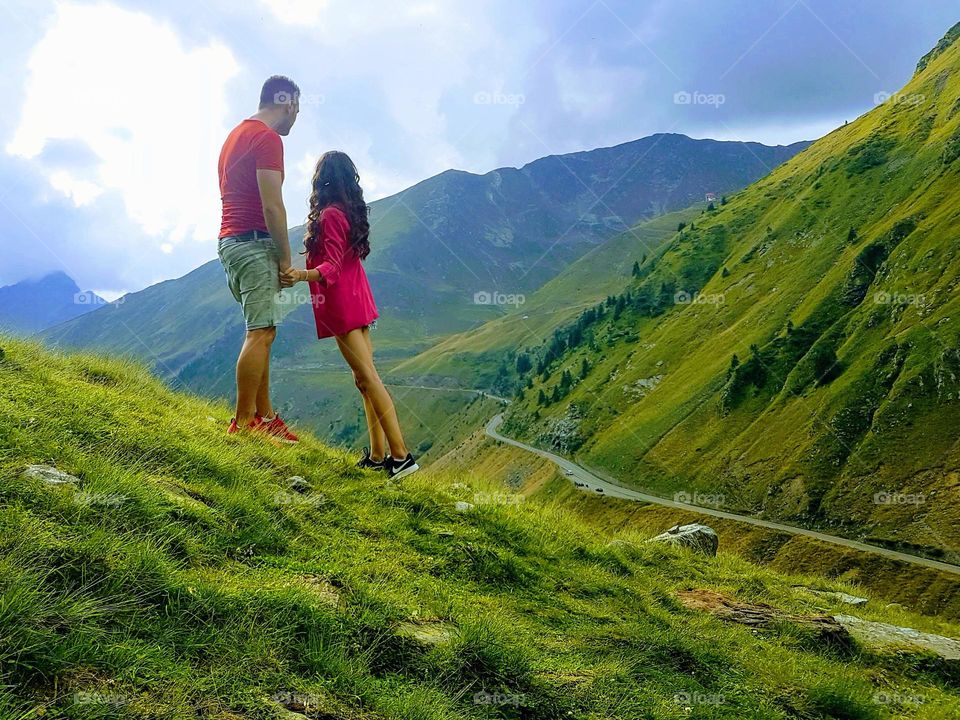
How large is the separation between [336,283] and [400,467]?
2869 mm

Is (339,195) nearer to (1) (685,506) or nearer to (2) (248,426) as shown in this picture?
(2) (248,426)

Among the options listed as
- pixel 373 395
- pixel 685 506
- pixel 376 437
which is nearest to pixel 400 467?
pixel 376 437

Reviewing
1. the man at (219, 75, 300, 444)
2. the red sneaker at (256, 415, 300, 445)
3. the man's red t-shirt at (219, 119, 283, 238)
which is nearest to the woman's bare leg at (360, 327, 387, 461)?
the red sneaker at (256, 415, 300, 445)

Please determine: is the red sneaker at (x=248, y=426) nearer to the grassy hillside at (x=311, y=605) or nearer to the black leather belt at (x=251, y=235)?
the grassy hillside at (x=311, y=605)

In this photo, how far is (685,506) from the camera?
349 ft

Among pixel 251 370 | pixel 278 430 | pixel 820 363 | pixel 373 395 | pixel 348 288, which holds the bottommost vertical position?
pixel 820 363

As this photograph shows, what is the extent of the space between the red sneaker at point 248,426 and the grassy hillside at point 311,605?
254 millimetres

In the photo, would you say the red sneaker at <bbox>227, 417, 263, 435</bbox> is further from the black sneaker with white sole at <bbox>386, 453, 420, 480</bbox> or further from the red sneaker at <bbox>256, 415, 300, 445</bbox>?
the black sneaker with white sole at <bbox>386, 453, 420, 480</bbox>

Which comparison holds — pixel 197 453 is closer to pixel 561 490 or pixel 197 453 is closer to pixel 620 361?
pixel 561 490

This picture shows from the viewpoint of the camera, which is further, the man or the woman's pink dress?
the woman's pink dress

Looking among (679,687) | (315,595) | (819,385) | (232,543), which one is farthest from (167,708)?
(819,385)

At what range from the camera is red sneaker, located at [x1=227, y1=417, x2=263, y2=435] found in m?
8.09

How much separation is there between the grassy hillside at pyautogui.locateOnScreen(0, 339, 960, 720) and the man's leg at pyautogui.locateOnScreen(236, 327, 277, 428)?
1.41 feet

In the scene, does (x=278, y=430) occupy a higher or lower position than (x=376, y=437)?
higher
